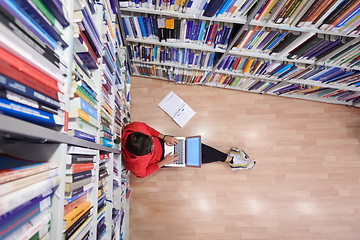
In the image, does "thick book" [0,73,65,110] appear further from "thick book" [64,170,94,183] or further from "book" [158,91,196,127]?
"book" [158,91,196,127]

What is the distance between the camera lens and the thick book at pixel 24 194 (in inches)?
18.0

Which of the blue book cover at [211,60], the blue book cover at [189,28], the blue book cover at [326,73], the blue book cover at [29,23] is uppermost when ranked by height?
the blue book cover at [189,28]

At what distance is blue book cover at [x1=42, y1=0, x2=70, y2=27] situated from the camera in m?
0.63

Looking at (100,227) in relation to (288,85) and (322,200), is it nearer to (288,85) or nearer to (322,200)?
(288,85)

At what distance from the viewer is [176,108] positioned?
2.41m

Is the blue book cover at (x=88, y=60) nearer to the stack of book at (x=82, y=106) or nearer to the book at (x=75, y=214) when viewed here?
the stack of book at (x=82, y=106)

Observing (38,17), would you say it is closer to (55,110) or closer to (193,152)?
(55,110)

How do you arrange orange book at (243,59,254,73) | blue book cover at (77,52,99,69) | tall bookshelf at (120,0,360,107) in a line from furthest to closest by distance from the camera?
1. orange book at (243,59,254,73)
2. tall bookshelf at (120,0,360,107)
3. blue book cover at (77,52,99,69)

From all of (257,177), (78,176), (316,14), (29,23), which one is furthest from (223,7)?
(257,177)

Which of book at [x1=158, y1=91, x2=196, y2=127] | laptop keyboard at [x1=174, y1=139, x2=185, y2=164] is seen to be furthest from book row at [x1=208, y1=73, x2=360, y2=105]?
laptop keyboard at [x1=174, y1=139, x2=185, y2=164]

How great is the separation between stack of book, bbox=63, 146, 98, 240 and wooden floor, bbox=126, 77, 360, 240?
1.44m

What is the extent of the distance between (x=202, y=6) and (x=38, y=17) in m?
0.90

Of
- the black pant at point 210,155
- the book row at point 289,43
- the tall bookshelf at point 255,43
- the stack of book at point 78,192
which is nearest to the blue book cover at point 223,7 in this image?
the tall bookshelf at point 255,43

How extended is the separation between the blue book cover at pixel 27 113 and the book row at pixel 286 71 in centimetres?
144
